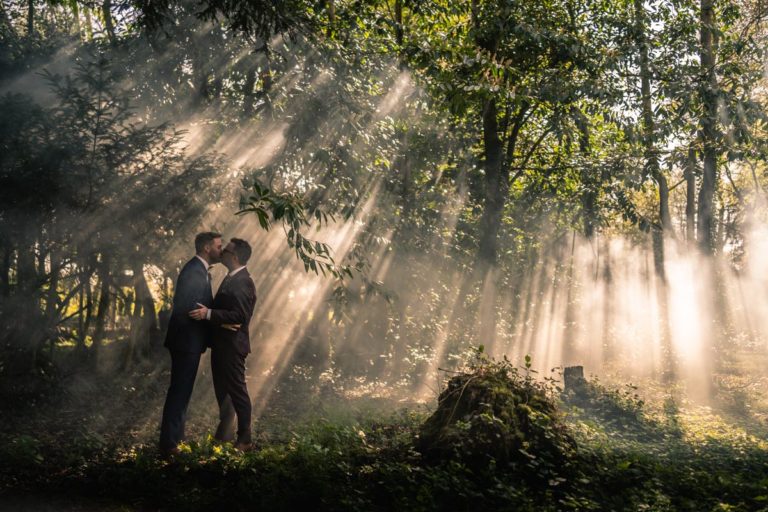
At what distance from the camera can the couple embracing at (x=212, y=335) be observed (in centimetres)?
644

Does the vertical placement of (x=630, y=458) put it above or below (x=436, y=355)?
below

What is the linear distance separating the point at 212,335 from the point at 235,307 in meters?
0.43

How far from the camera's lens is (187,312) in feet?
21.2

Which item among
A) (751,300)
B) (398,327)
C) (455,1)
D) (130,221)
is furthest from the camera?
(751,300)

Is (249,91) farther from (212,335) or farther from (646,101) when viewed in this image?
(646,101)

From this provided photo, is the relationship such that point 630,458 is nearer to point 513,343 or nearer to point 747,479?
point 747,479

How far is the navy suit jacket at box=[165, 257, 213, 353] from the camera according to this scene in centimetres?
648

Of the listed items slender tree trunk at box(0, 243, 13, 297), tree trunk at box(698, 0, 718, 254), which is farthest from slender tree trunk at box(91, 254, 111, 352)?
tree trunk at box(698, 0, 718, 254)

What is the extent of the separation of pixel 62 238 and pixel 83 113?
1744 millimetres

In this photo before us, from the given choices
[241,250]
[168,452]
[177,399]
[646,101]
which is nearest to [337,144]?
[241,250]

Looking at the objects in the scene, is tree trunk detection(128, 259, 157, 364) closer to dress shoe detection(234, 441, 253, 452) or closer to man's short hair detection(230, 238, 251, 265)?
man's short hair detection(230, 238, 251, 265)

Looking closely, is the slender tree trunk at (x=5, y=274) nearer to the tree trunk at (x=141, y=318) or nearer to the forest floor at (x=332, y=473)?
the forest floor at (x=332, y=473)

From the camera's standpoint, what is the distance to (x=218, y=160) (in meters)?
9.62

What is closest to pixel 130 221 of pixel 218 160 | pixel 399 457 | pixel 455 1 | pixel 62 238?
pixel 62 238
